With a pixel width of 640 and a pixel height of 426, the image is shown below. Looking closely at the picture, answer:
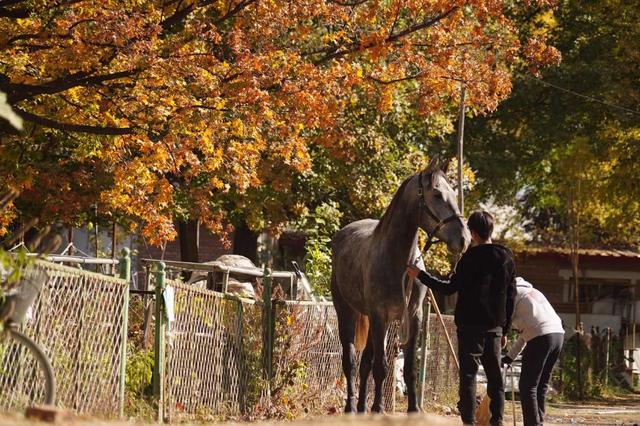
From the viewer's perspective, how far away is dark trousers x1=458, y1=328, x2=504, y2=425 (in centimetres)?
1189

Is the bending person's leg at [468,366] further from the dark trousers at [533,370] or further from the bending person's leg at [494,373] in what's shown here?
the dark trousers at [533,370]

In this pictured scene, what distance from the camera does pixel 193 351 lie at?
45.2ft

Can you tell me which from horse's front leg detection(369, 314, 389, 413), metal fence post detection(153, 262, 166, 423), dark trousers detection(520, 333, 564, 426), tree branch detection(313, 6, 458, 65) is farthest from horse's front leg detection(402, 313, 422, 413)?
tree branch detection(313, 6, 458, 65)

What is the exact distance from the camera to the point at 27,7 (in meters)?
17.1

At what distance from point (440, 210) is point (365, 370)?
8.32 ft

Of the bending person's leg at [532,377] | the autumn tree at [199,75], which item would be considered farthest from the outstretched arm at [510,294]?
the autumn tree at [199,75]

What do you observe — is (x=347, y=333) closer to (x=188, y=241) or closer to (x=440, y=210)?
(x=440, y=210)

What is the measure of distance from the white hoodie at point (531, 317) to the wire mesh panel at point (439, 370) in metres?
7.38

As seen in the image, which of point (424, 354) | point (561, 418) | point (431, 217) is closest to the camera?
point (431, 217)

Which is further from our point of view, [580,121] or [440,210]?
[580,121]

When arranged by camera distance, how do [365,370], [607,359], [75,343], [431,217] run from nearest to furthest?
1. [75,343]
2. [431,217]
3. [365,370]
4. [607,359]

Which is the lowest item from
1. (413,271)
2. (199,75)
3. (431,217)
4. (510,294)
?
(510,294)

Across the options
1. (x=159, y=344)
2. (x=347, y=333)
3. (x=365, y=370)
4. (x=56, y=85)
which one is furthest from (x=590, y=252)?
(x=159, y=344)

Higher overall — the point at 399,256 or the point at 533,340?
the point at 399,256
